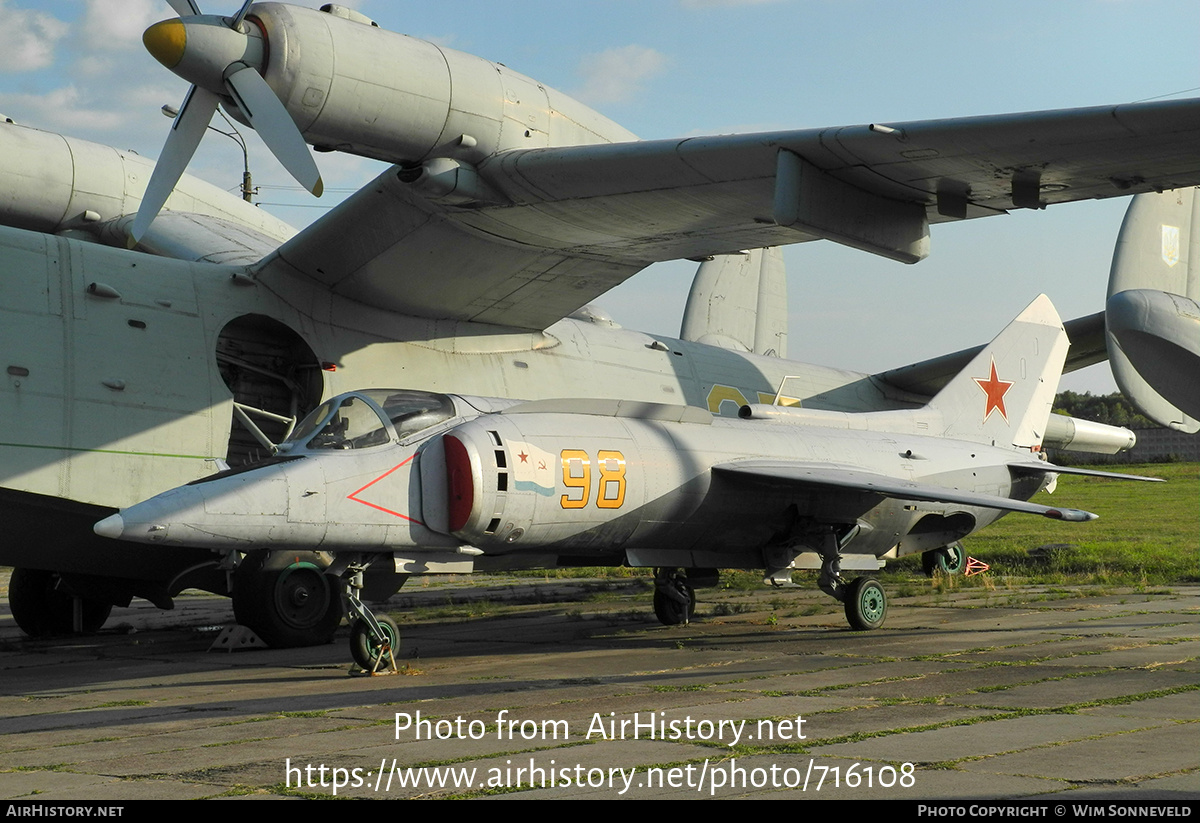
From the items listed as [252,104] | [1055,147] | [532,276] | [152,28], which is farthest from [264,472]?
[1055,147]

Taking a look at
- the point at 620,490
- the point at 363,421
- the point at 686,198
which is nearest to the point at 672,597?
the point at 620,490

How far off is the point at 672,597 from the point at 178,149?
7.09m

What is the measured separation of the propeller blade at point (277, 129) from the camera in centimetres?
970

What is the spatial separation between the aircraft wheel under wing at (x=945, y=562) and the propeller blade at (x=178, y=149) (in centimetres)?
1067

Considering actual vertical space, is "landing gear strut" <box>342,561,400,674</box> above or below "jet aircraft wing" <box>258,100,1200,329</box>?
below

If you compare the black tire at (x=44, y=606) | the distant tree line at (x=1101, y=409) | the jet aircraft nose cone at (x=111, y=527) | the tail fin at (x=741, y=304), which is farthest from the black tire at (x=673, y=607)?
the distant tree line at (x=1101, y=409)

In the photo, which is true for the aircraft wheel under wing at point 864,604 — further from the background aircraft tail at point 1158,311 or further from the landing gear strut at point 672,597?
the background aircraft tail at point 1158,311

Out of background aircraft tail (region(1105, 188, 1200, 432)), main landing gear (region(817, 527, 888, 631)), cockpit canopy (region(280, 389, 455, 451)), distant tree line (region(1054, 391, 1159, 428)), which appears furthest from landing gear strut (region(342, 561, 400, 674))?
distant tree line (region(1054, 391, 1159, 428))

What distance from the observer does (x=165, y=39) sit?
9.96 m

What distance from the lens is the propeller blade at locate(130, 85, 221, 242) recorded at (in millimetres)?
10773

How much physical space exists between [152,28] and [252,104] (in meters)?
1.20

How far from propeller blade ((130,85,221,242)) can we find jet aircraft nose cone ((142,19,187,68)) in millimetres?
545

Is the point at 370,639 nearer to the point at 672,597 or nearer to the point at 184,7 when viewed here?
the point at 672,597

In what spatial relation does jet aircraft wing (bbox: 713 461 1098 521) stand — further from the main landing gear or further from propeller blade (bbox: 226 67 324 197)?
propeller blade (bbox: 226 67 324 197)
